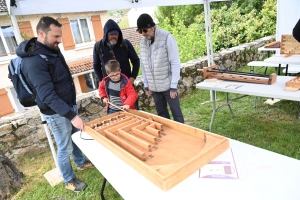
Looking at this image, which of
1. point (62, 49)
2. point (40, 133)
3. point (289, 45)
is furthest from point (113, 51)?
point (62, 49)

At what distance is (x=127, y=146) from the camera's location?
51.0 inches

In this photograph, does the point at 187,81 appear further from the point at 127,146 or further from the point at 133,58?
the point at 127,146

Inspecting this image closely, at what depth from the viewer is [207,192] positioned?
946 mm

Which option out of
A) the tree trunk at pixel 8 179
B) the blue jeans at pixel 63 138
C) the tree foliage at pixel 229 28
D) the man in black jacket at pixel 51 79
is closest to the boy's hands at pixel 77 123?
the man in black jacket at pixel 51 79

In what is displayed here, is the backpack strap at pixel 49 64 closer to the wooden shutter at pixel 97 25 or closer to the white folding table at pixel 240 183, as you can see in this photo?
the white folding table at pixel 240 183

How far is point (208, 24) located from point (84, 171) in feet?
10.7

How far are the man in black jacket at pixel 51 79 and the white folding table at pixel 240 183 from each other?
852mm

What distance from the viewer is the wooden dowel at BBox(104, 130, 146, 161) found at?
1185mm

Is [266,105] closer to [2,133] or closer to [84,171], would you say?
[84,171]

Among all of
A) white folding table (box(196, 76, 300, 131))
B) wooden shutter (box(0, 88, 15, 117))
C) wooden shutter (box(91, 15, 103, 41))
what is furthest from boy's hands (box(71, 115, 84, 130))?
wooden shutter (box(91, 15, 103, 41))

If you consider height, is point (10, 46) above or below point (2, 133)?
above

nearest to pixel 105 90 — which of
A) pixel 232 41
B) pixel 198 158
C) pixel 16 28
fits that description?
pixel 16 28

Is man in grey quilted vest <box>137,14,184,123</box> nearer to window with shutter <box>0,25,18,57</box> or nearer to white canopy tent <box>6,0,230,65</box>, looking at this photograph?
white canopy tent <box>6,0,230,65</box>

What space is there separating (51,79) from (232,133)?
258 centimetres
